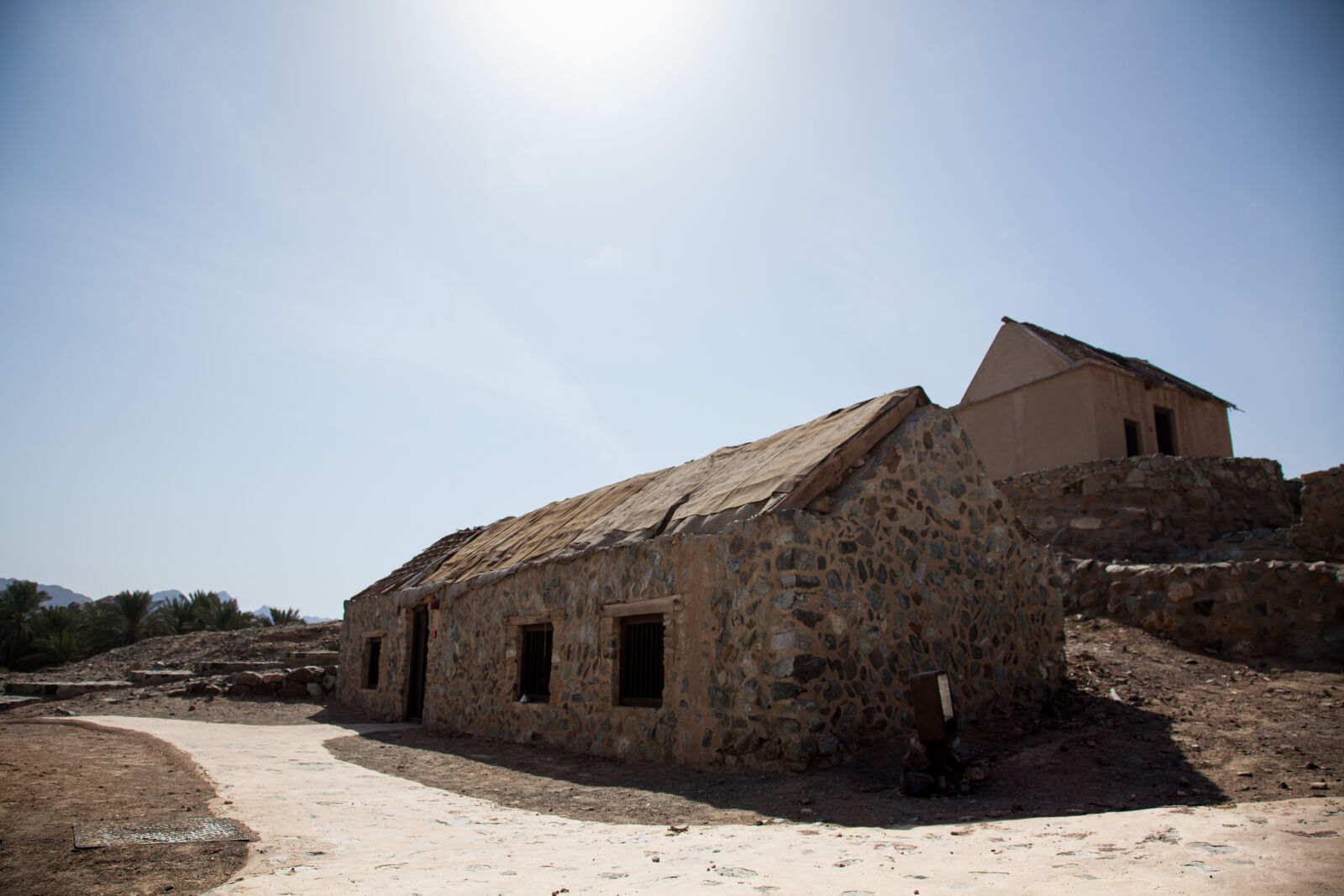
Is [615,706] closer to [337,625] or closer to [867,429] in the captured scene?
[867,429]

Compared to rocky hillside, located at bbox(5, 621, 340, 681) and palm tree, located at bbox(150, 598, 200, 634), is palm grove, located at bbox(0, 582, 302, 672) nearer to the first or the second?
palm tree, located at bbox(150, 598, 200, 634)

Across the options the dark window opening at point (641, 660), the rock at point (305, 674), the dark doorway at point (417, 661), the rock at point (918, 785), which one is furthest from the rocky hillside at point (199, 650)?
the rock at point (918, 785)

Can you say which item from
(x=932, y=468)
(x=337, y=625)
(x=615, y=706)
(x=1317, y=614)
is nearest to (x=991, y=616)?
(x=932, y=468)

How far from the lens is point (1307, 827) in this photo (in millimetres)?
4180

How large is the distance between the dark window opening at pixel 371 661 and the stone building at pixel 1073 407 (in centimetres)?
1395

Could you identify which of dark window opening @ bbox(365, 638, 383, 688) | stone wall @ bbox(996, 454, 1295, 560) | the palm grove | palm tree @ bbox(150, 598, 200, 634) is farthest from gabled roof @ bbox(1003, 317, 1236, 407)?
palm tree @ bbox(150, 598, 200, 634)

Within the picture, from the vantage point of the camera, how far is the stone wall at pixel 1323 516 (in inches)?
431

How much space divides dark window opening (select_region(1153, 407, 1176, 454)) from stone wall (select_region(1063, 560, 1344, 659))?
25.7 ft

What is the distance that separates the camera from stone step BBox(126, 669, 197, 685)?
1827cm

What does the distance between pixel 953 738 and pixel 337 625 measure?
23.3 meters

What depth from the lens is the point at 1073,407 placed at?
16547mm

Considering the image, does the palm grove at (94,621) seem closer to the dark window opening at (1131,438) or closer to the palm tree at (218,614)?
the palm tree at (218,614)

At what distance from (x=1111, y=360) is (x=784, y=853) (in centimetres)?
1632

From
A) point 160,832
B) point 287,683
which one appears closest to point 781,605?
point 160,832
